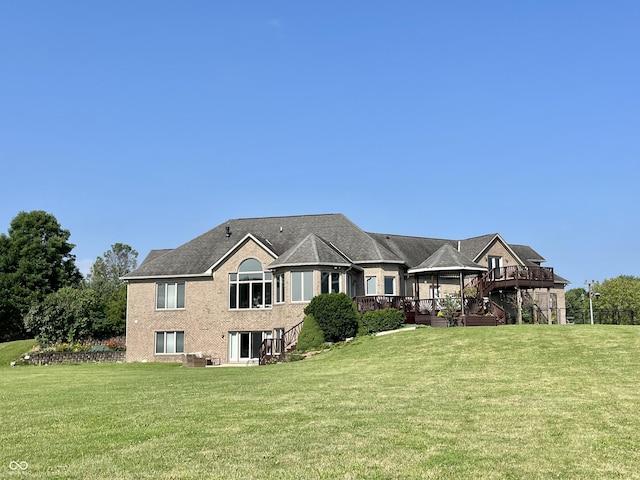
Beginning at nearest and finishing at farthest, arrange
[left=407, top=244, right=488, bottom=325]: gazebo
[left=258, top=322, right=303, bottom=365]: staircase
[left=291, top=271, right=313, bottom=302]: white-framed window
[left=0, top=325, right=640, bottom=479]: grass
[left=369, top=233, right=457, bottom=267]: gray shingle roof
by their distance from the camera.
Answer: [left=0, top=325, right=640, bottom=479]: grass → [left=258, top=322, right=303, bottom=365]: staircase → [left=407, top=244, right=488, bottom=325]: gazebo → [left=291, top=271, right=313, bottom=302]: white-framed window → [left=369, top=233, right=457, bottom=267]: gray shingle roof

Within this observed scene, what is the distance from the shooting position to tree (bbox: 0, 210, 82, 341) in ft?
205

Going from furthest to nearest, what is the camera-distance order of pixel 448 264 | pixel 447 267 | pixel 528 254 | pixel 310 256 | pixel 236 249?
1. pixel 528 254
2. pixel 236 249
3. pixel 448 264
4. pixel 447 267
5. pixel 310 256

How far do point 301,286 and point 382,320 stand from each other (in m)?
5.28

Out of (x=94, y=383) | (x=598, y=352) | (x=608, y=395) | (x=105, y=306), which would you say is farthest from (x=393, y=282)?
(x=105, y=306)

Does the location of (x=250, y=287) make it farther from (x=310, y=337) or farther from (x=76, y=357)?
(x=76, y=357)

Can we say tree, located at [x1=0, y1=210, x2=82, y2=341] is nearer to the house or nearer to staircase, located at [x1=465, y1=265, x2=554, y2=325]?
the house

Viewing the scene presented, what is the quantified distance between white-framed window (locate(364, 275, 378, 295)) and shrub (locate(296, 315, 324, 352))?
8311 millimetres

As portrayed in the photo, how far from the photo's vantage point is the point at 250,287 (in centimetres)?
3778

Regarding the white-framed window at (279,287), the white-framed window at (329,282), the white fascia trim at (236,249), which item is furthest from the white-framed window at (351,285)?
the white fascia trim at (236,249)

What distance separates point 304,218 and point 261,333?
32.1ft

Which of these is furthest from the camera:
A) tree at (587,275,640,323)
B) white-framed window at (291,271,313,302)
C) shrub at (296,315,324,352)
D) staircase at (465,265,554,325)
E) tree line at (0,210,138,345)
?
tree at (587,275,640,323)

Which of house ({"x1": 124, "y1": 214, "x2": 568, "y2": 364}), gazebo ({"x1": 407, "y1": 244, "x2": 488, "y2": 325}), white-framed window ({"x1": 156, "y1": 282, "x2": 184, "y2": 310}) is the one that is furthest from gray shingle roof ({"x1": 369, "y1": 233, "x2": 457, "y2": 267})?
white-framed window ({"x1": 156, "y1": 282, "x2": 184, "y2": 310})

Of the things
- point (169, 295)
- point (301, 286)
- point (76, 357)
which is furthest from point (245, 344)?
point (76, 357)

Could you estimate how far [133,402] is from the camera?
14.5 metres
